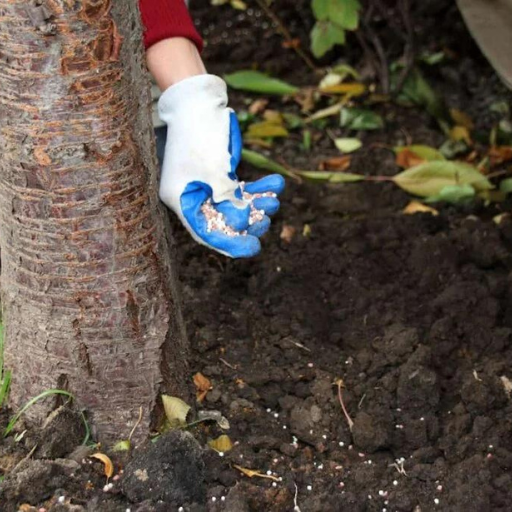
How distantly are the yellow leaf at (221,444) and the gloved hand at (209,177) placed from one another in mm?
338

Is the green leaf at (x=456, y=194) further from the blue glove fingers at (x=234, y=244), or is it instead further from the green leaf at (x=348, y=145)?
the blue glove fingers at (x=234, y=244)

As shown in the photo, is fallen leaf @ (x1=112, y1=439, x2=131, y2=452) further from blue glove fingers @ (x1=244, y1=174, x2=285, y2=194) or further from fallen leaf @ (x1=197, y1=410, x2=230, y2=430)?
blue glove fingers @ (x1=244, y1=174, x2=285, y2=194)

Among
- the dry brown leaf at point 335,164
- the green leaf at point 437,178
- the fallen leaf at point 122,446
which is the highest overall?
the fallen leaf at point 122,446

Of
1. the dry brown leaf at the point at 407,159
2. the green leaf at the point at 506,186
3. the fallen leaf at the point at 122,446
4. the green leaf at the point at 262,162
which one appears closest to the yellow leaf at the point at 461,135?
the dry brown leaf at the point at 407,159

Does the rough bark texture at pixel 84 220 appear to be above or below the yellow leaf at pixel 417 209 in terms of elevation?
above

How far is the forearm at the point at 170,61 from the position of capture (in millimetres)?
1880

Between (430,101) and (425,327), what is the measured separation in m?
1.10

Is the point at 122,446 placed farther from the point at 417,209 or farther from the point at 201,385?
the point at 417,209

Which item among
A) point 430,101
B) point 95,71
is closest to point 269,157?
point 430,101

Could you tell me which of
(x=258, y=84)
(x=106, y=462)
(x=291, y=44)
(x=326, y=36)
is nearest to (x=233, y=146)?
(x=106, y=462)

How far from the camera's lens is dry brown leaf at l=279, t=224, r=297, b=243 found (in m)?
2.45

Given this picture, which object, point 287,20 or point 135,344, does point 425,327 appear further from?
point 287,20

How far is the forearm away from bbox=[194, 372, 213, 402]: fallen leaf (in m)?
0.56

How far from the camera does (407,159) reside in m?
2.81
